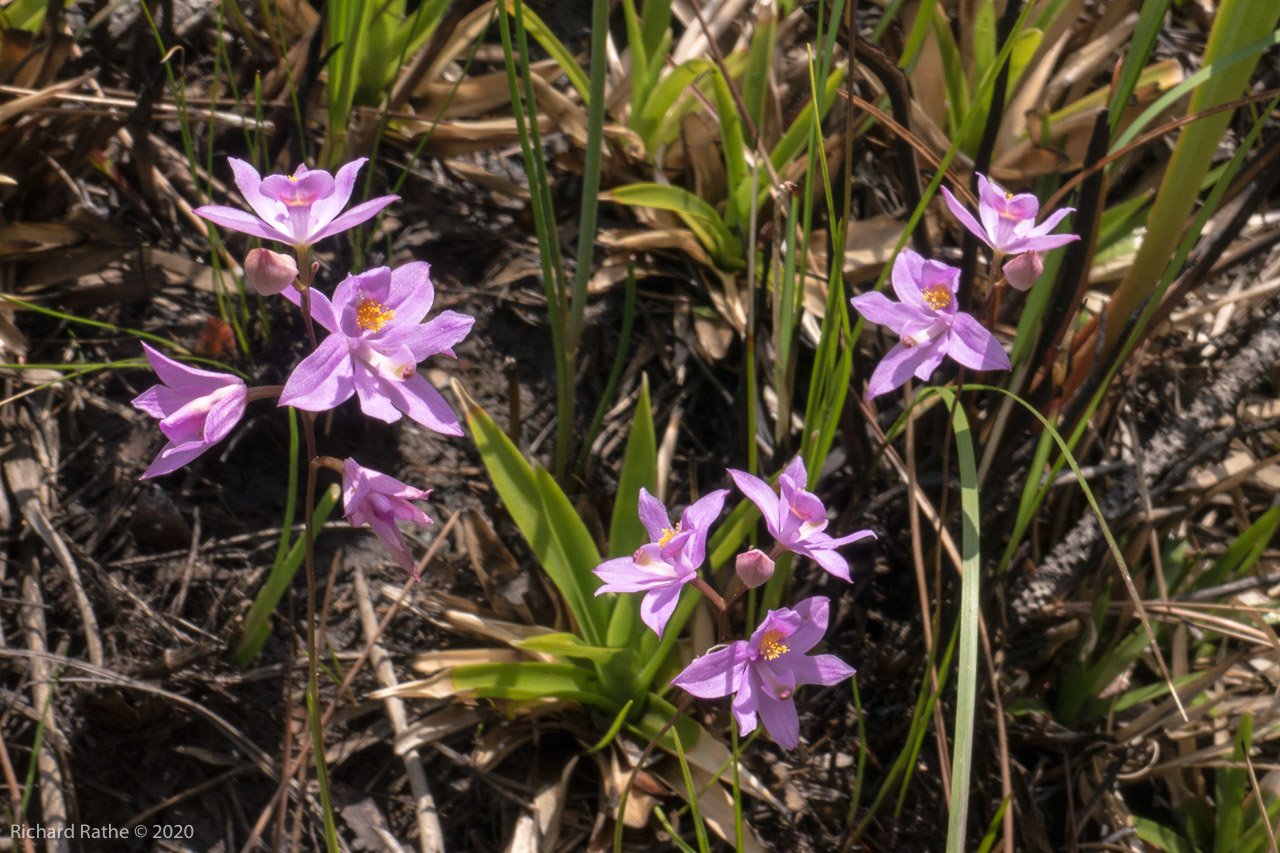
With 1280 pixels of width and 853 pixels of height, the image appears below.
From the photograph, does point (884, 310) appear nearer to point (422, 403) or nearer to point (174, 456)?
point (422, 403)

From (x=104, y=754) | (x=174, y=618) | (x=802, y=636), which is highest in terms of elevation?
(x=802, y=636)

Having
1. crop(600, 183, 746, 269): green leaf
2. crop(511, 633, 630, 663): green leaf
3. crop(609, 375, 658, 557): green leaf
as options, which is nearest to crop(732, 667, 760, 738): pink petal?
crop(511, 633, 630, 663): green leaf

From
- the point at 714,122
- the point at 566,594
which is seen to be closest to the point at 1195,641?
the point at 566,594

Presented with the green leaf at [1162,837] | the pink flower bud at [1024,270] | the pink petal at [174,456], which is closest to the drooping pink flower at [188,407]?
the pink petal at [174,456]

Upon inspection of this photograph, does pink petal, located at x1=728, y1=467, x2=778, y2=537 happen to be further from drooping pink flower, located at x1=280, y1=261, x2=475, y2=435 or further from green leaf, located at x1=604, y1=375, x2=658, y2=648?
green leaf, located at x1=604, y1=375, x2=658, y2=648

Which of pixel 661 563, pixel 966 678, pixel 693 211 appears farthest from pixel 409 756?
pixel 693 211

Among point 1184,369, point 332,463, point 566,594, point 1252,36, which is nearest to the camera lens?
point 332,463

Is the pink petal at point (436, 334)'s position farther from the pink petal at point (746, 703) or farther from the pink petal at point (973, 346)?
the pink petal at point (973, 346)

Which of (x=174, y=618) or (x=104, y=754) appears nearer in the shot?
(x=104, y=754)

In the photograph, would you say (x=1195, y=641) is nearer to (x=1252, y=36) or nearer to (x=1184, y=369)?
(x=1184, y=369)
